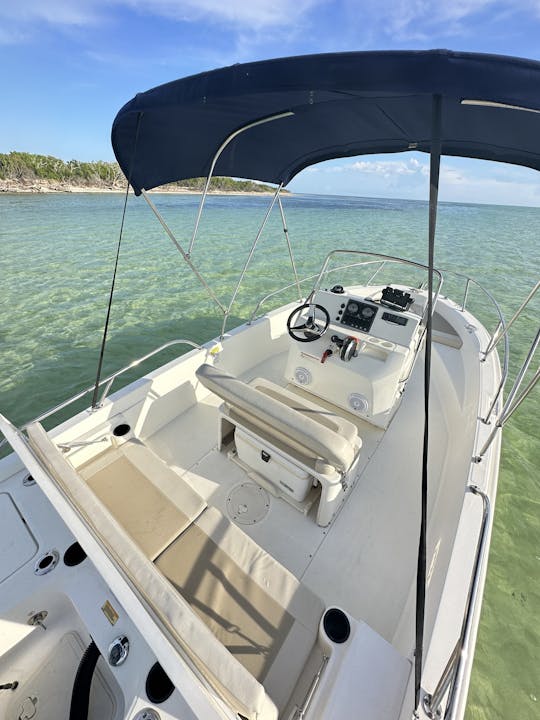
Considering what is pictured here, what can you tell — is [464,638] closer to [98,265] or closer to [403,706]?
[403,706]

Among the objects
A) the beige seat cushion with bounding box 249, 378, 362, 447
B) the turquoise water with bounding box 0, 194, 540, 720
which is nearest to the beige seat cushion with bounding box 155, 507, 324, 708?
the beige seat cushion with bounding box 249, 378, 362, 447

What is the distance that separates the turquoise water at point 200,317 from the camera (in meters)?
2.13

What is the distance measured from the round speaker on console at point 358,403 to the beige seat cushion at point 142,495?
5.85ft

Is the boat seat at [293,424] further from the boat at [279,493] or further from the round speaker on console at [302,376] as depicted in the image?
the round speaker on console at [302,376]

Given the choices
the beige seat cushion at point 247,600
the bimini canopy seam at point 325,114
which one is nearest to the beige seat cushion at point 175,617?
the beige seat cushion at point 247,600

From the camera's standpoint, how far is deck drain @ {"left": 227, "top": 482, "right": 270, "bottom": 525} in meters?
2.21

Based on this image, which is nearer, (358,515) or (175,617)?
(175,617)

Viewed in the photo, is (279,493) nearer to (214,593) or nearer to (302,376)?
(214,593)

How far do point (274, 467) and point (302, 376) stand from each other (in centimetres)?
117

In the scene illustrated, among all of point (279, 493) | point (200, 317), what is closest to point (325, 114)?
point (279, 493)

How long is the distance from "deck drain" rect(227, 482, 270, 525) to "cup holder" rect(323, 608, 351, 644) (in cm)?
95

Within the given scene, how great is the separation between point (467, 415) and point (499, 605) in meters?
1.43

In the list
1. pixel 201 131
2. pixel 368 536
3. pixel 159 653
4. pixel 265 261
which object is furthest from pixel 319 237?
pixel 159 653

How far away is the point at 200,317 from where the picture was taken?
636 centimetres
